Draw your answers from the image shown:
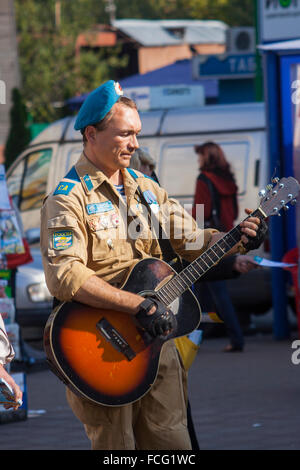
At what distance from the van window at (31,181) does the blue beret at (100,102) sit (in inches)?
330

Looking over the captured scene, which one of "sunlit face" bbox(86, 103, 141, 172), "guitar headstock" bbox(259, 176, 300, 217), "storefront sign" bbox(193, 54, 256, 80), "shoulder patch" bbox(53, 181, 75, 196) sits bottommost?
"storefront sign" bbox(193, 54, 256, 80)

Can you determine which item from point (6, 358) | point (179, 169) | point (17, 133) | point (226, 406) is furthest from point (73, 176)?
point (17, 133)

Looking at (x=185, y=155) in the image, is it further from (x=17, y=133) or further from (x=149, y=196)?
(x=17, y=133)

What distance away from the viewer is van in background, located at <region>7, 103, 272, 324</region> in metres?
11.7

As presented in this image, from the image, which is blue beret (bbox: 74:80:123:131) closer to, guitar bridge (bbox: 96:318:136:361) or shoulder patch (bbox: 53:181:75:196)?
shoulder patch (bbox: 53:181:75:196)

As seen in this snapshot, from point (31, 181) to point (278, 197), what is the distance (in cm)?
873

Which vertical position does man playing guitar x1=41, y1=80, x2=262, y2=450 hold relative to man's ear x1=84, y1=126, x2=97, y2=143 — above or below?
below

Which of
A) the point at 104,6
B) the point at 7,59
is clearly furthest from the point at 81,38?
the point at 7,59

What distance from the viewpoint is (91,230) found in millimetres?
4312

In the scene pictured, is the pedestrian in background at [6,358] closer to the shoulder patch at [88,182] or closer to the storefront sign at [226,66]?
the shoulder patch at [88,182]

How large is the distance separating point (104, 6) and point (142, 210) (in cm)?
6019

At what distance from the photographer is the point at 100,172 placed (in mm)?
4402

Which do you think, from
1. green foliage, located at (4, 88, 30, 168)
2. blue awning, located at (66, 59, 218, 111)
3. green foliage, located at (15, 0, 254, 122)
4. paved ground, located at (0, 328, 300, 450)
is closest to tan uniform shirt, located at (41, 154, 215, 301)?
paved ground, located at (0, 328, 300, 450)

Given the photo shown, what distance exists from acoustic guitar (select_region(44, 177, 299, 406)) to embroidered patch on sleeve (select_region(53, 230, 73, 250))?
229 millimetres
